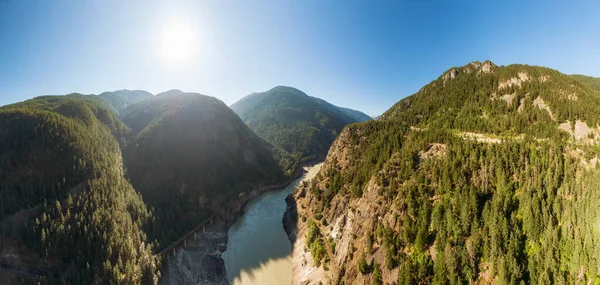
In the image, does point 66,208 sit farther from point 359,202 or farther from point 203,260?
point 359,202

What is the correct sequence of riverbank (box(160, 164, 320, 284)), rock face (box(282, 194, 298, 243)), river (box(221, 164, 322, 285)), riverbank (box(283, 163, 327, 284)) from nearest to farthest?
riverbank (box(283, 163, 327, 284)), riverbank (box(160, 164, 320, 284)), river (box(221, 164, 322, 285)), rock face (box(282, 194, 298, 243))

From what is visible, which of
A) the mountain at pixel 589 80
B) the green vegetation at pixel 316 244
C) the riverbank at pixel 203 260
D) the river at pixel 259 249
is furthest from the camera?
the mountain at pixel 589 80

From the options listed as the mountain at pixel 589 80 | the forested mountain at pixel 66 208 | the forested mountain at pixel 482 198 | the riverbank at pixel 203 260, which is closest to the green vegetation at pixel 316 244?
the forested mountain at pixel 482 198

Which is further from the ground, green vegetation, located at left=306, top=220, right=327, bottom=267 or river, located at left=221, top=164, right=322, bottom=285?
green vegetation, located at left=306, top=220, right=327, bottom=267

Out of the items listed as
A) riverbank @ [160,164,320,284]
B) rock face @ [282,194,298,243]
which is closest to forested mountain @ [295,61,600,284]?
rock face @ [282,194,298,243]

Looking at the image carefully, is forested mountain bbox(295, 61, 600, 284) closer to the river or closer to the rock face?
the rock face

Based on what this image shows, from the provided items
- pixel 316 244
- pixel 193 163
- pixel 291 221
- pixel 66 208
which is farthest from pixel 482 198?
pixel 193 163

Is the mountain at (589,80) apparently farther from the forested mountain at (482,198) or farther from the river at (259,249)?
the river at (259,249)
